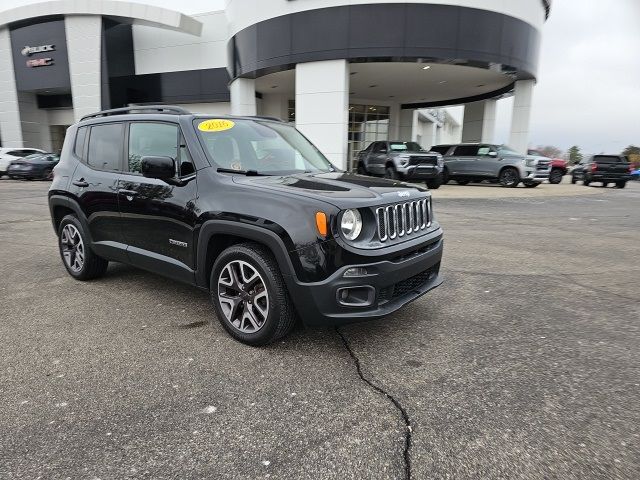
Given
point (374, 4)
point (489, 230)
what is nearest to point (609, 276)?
point (489, 230)

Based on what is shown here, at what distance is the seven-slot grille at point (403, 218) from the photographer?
3249 mm

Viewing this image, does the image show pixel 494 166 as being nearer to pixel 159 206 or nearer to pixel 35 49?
pixel 159 206

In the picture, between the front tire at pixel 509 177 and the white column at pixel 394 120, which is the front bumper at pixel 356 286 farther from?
the white column at pixel 394 120

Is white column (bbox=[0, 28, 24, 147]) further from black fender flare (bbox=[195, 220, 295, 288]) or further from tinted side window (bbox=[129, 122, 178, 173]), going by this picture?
black fender flare (bbox=[195, 220, 295, 288])

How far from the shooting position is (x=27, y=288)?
16.1ft

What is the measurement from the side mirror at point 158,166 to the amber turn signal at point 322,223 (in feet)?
4.88

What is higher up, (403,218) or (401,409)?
(403,218)

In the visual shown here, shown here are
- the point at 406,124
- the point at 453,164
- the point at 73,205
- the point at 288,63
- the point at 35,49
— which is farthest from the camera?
the point at 406,124

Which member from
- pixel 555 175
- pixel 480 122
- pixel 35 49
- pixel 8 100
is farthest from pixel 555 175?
pixel 8 100

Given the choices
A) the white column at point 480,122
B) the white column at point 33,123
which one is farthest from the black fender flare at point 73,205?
the white column at point 33,123

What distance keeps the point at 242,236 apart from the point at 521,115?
75.5 ft

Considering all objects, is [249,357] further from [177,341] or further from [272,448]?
[272,448]

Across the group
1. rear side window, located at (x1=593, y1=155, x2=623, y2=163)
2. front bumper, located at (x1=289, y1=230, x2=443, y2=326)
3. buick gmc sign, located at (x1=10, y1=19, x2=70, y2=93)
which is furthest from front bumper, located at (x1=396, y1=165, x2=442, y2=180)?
buick gmc sign, located at (x1=10, y1=19, x2=70, y2=93)

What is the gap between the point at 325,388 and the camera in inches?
112
